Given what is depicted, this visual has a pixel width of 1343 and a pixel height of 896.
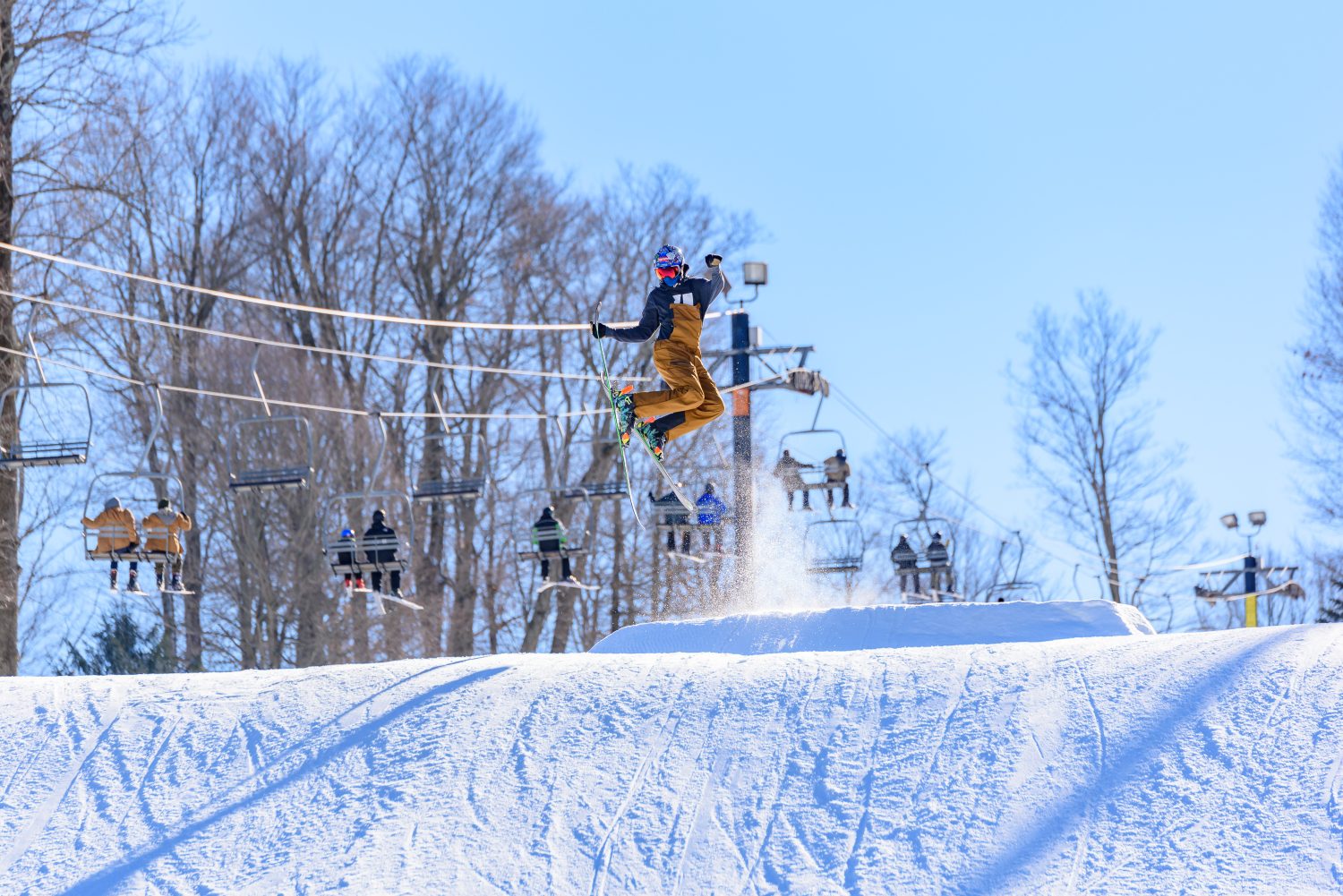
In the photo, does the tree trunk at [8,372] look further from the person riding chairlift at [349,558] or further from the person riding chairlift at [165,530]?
the person riding chairlift at [349,558]

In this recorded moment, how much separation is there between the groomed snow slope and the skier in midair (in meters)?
2.02

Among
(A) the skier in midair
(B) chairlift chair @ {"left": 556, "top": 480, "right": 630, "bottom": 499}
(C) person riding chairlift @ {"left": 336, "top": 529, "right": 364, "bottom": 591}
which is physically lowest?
(C) person riding chairlift @ {"left": 336, "top": 529, "right": 364, "bottom": 591}

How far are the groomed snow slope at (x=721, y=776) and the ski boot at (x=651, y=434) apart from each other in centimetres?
176

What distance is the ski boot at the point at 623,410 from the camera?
14727 millimetres

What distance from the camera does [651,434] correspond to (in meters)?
14.8

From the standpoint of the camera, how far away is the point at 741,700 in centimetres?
1303

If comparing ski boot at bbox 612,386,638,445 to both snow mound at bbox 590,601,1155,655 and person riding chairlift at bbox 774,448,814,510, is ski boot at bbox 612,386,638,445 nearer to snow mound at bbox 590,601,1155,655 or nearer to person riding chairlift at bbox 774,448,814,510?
snow mound at bbox 590,601,1155,655

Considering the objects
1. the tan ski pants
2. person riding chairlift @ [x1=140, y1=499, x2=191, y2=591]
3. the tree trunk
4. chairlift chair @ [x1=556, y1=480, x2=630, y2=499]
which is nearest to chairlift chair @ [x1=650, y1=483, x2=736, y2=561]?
chairlift chair @ [x1=556, y1=480, x2=630, y2=499]

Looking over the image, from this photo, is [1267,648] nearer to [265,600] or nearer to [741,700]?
[741,700]

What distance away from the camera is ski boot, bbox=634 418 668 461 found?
1475 centimetres

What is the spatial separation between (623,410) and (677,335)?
2.99 feet

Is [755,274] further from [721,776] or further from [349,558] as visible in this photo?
[721,776]

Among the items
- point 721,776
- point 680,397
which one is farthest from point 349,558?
point 721,776

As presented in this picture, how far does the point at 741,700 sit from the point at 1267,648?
3720 millimetres
